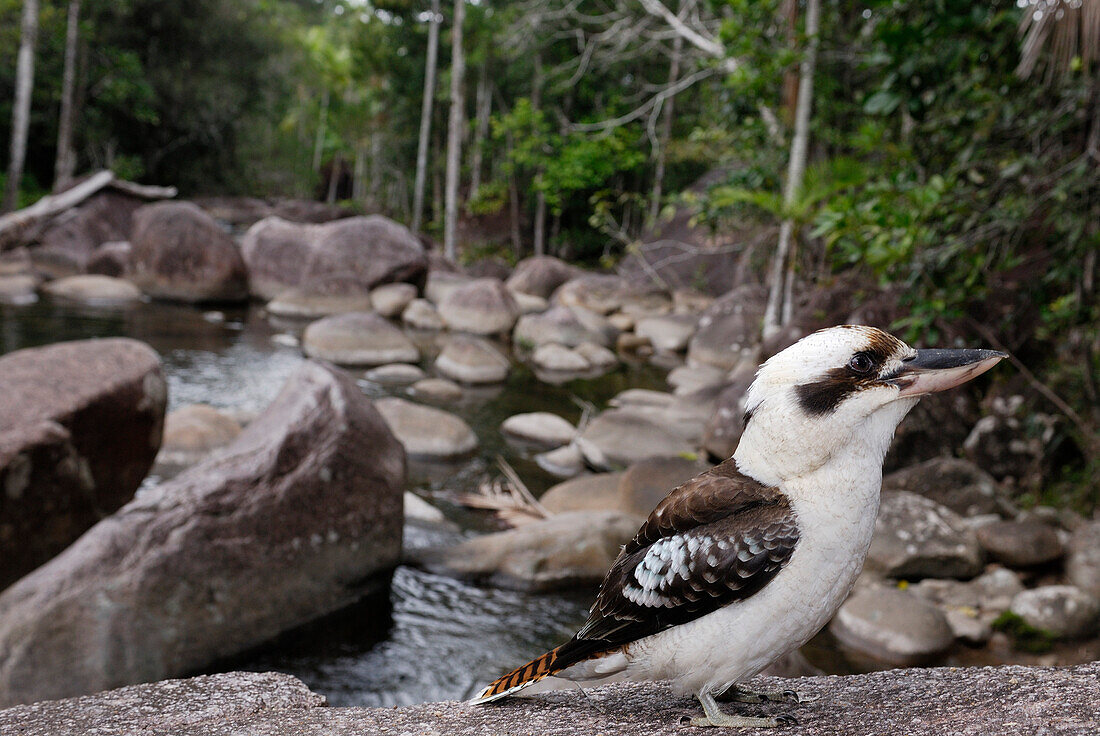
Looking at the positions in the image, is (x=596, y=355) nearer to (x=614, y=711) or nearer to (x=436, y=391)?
(x=436, y=391)

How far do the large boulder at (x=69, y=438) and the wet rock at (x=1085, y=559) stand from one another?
718 centimetres

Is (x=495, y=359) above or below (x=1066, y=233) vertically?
below

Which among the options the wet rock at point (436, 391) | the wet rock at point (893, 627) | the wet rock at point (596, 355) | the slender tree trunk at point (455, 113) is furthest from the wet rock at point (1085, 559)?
the slender tree trunk at point (455, 113)

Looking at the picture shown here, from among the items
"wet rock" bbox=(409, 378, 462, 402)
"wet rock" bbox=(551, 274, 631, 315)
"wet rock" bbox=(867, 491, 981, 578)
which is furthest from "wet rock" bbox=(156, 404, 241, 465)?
"wet rock" bbox=(551, 274, 631, 315)

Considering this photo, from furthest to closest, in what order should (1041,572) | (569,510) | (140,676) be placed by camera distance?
(569,510) → (1041,572) → (140,676)

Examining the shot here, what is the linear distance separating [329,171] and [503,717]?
51881mm

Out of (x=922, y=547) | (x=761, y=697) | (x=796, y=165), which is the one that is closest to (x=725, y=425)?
(x=922, y=547)

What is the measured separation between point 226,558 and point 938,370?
444cm

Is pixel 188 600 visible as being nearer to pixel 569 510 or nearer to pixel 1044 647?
pixel 569 510

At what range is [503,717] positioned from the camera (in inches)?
90.4

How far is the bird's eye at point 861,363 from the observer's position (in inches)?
74.9

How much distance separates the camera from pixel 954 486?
7375 millimetres

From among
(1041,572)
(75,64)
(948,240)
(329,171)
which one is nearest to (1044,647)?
(1041,572)

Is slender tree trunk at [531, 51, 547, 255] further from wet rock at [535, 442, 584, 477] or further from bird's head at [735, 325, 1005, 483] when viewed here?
bird's head at [735, 325, 1005, 483]
